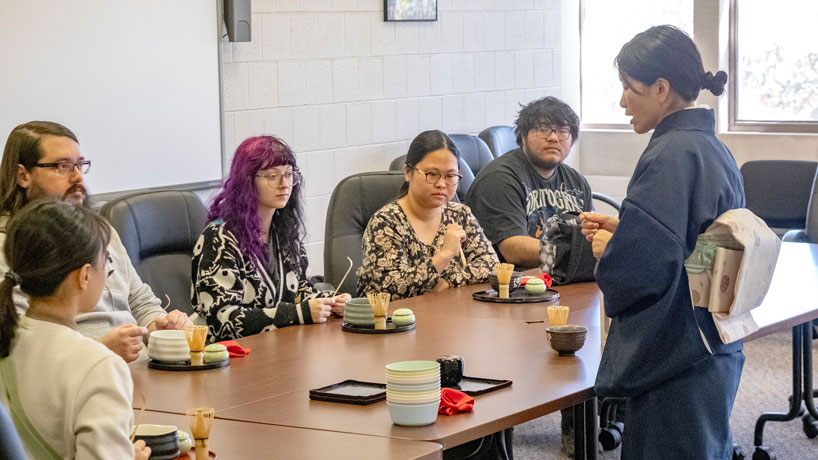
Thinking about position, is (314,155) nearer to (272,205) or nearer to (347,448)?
(272,205)

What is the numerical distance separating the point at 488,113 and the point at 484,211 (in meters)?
2.31

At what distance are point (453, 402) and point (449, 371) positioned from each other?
0.17 metres

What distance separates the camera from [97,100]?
4.20 metres

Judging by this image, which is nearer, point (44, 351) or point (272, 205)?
point (44, 351)

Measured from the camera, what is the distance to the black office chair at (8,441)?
1.48 m

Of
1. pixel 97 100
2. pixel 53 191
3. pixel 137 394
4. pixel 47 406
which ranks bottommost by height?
pixel 137 394

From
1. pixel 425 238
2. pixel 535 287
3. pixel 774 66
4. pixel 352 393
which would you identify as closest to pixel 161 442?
pixel 352 393

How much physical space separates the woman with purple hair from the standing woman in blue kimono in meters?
1.14

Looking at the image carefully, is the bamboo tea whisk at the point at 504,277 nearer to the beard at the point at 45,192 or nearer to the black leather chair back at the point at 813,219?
the beard at the point at 45,192

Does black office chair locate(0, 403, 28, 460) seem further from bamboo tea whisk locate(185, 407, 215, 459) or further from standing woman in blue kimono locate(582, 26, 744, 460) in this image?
standing woman in blue kimono locate(582, 26, 744, 460)

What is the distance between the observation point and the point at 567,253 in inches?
148

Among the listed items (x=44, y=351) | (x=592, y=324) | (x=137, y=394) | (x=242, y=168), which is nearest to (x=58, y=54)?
(x=242, y=168)

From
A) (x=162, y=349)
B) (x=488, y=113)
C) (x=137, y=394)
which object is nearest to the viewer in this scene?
(x=137, y=394)

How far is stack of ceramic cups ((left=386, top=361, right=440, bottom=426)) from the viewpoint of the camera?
6.89 ft
